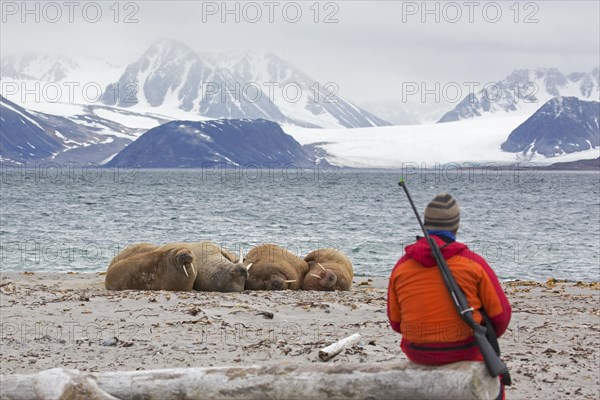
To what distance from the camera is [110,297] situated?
14.7 m

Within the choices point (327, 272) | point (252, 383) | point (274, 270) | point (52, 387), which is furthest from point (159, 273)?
point (252, 383)

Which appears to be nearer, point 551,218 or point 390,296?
point 390,296

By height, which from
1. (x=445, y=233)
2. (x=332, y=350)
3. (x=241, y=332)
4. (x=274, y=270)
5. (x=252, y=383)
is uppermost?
(x=445, y=233)

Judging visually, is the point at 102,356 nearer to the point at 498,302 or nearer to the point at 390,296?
the point at 390,296

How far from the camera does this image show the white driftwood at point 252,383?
6.14m

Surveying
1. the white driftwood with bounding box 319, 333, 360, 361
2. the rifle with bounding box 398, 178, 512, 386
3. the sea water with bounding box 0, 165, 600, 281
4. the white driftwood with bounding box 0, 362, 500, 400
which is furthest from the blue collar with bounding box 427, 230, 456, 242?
the sea water with bounding box 0, 165, 600, 281

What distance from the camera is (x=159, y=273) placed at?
16.5m

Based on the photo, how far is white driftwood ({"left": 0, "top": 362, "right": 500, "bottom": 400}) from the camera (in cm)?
614

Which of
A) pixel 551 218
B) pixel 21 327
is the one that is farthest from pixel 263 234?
pixel 21 327

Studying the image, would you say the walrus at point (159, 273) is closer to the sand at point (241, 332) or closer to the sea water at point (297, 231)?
the sand at point (241, 332)

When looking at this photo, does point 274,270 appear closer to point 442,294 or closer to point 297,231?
point 442,294

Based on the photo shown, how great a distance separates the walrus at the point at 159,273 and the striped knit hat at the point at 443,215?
35.3 ft

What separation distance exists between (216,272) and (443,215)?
11.4 m

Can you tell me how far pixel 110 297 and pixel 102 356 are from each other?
4.55 meters
